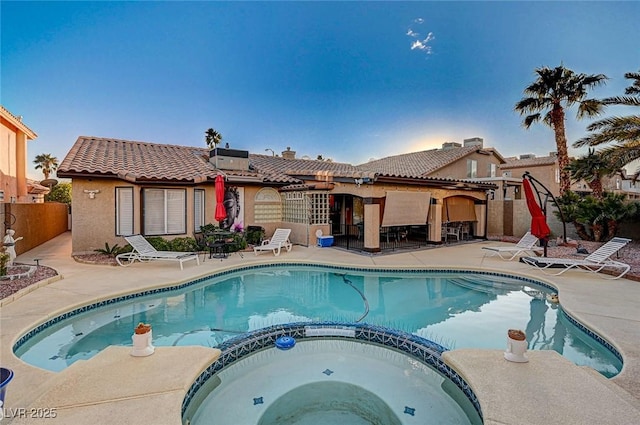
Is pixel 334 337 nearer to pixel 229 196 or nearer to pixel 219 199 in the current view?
pixel 219 199

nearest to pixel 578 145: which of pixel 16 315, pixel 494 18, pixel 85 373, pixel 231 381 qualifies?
pixel 494 18

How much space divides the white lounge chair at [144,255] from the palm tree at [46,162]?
4981cm

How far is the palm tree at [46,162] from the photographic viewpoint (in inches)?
1900

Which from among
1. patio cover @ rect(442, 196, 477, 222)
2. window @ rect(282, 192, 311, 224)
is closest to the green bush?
window @ rect(282, 192, 311, 224)

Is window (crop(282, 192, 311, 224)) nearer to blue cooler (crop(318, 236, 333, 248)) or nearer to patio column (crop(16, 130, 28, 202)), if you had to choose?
blue cooler (crop(318, 236, 333, 248))

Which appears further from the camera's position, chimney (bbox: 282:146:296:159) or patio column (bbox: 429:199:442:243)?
chimney (bbox: 282:146:296:159)

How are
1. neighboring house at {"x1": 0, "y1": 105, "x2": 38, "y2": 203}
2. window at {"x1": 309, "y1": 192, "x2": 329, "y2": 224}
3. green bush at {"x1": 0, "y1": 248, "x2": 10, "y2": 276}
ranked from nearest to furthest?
green bush at {"x1": 0, "y1": 248, "x2": 10, "y2": 276}, window at {"x1": 309, "y1": 192, "x2": 329, "y2": 224}, neighboring house at {"x1": 0, "y1": 105, "x2": 38, "y2": 203}

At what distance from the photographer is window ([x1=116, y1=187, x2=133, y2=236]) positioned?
13.7m

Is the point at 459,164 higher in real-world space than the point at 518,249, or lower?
higher

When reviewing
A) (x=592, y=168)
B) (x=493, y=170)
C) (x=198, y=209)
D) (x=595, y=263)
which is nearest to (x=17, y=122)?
(x=198, y=209)

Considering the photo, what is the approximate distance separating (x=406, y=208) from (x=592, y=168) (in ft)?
28.8

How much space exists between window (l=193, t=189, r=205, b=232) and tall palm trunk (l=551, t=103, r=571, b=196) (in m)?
19.4

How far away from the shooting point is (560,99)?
17828mm

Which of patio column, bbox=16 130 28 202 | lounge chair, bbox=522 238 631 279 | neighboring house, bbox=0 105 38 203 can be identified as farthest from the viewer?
patio column, bbox=16 130 28 202
